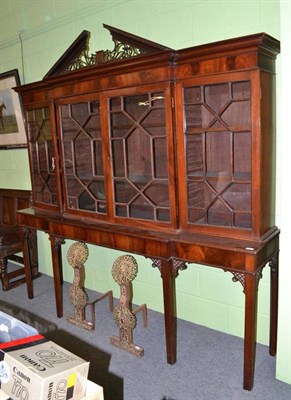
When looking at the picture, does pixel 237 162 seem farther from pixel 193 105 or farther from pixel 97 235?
pixel 97 235

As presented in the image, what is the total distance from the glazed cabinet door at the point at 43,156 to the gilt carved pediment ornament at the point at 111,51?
34cm

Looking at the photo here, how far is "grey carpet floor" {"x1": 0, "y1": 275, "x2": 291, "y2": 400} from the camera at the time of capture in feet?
6.93

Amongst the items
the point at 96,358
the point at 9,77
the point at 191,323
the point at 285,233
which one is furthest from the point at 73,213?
the point at 9,77

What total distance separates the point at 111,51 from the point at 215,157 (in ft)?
3.18

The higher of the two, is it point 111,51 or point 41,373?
point 111,51

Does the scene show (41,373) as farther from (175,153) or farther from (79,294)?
(79,294)

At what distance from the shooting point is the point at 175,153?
85.0 inches

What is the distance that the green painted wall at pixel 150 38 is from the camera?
2.30m

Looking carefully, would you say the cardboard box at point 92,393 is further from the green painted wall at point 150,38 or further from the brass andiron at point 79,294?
the brass andiron at point 79,294

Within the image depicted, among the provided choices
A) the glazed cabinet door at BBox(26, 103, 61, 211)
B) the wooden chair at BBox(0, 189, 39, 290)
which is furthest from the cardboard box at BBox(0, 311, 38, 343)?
the wooden chair at BBox(0, 189, 39, 290)

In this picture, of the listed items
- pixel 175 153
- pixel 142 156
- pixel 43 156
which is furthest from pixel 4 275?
pixel 175 153

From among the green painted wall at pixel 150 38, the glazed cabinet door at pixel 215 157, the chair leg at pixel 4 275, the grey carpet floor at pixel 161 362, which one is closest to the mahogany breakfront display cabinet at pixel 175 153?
the glazed cabinet door at pixel 215 157

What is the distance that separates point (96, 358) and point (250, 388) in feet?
3.22

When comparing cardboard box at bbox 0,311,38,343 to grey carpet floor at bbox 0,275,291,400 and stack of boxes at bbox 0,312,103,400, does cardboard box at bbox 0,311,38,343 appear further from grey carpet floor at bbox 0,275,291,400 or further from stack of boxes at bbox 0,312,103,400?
grey carpet floor at bbox 0,275,291,400
